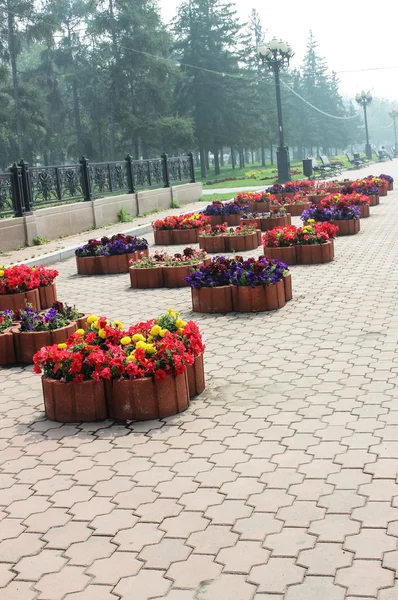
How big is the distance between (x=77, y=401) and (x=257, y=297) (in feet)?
12.7

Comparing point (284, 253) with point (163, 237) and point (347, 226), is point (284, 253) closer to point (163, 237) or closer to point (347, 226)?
point (347, 226)

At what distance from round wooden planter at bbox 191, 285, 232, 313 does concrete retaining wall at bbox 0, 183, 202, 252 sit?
7.40 m

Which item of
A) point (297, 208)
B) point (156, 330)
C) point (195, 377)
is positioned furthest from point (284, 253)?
point (297, 208)

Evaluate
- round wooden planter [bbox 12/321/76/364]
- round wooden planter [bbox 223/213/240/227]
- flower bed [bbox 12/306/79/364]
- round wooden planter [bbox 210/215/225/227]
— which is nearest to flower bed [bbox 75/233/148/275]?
flower bed [bbox 12/306/79/364]

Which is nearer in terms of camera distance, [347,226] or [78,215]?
[347,226]

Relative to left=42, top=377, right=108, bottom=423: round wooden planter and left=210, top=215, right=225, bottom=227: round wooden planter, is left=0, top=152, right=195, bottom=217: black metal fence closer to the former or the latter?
left=210, top=215, right=225, bottom=227: round wooden planter

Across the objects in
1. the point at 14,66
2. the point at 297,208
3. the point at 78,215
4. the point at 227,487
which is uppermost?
the point at 14,66

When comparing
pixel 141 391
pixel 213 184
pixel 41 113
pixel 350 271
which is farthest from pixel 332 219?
pixel 41 113

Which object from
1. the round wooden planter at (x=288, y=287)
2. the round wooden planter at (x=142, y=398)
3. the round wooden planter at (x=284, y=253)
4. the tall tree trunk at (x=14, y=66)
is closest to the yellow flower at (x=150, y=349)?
the round wooden planter at (x=142, y=398)

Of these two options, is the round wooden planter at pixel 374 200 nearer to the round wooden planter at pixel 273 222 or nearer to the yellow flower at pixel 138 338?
the round wooden planter at pixel 273 222

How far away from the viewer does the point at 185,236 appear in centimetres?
1659

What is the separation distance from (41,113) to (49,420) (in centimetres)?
4827

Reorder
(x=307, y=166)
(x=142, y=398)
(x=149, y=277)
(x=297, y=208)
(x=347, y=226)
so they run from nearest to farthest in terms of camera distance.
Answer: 1. (x=142, y=398)
2. (x=149, y=277)
3. (x=347, y=226)
4. (x=297, y=208)
5. (x=307, y=166)

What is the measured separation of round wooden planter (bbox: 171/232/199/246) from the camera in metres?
16.6
